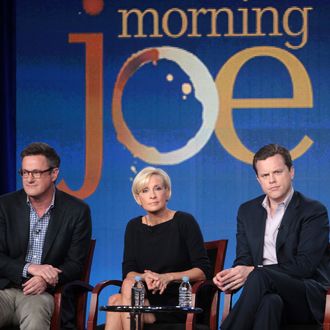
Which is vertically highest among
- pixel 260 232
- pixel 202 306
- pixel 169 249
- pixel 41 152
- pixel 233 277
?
pixel 41 152

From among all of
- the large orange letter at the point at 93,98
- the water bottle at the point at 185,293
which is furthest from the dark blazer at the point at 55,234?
the large orange letter at the point at 93,98

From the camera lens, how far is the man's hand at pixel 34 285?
195 inches

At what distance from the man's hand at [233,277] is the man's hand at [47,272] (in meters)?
0.87

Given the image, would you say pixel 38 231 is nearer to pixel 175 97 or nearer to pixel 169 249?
pixel 169 249

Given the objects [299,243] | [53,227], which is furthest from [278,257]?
[53,227]

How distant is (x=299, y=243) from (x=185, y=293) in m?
0.66

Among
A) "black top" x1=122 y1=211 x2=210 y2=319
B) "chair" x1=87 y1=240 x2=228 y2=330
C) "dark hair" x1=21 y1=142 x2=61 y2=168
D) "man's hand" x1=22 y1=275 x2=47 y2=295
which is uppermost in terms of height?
"dark hair" x1=21 y1=142 x2=61 y2=168

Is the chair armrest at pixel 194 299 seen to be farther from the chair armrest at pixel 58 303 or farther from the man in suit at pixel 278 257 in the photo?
the chair armrest at pixel 58 303

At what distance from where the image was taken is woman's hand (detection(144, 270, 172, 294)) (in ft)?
16.2

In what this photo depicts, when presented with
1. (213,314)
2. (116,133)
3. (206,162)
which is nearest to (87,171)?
(116,133)

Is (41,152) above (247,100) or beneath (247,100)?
beneath

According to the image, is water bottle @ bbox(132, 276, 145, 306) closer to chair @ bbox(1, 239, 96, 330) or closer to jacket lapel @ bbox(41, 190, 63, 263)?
chair @ bbox(1, 239, 96, 330)

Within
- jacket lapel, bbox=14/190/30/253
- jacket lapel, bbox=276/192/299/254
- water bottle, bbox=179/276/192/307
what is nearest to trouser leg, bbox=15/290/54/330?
jacket lapel, bbox=14/190/30/253

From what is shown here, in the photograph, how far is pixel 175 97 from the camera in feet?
22.3
